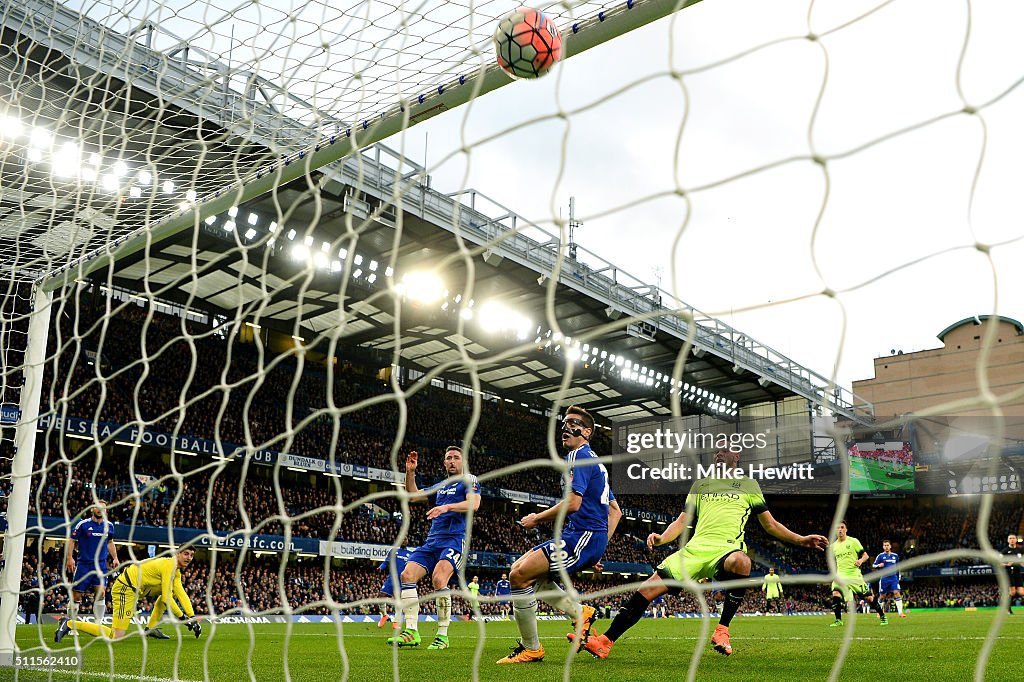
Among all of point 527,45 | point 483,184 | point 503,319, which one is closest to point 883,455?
point 503,319

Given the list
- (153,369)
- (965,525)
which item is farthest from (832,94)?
(965,525)

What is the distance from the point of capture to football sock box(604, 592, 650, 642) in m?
5.35

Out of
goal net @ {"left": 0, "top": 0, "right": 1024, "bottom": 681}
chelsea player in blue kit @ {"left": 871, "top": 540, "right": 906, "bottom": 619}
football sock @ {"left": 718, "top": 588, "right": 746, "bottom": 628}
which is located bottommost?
chelsea player in blue kit @ {"left": 871, "top": 540, "right": 906, "bottom": 619}

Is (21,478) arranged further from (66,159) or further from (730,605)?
(730,605)

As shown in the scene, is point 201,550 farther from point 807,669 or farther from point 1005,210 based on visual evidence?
point 1005,210

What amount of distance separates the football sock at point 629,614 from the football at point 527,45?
351cm

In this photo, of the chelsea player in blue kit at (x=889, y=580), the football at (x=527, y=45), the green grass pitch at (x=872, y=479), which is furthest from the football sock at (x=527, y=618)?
the green grass pitch at (x=872, y=479)

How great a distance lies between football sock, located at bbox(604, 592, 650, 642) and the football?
351cm

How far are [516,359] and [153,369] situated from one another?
11.6 meters

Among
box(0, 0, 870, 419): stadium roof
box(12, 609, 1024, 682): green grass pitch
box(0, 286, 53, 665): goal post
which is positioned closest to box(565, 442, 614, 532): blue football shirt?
box(12, 609, 1024, 682): green grass pitch

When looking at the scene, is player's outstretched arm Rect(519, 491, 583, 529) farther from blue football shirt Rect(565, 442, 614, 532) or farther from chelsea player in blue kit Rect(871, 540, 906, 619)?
chelsea player in blue kit Rect(871, 540, 906, 619)

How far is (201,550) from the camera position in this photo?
2555 centimetres

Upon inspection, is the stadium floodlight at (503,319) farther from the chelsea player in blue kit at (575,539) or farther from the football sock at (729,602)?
the chelsea player in blue kit at (575,539)

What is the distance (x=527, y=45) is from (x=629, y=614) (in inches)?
151
